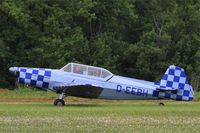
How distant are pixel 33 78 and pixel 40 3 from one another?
24267 millimetres

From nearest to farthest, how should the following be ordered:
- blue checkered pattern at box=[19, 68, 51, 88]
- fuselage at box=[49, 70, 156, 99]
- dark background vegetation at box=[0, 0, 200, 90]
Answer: blue checkered pattern at box=[19, 68, 51, 88] < fuselage at box=[49, 70, 156, 99] < dark background vegetation at box=[0, 0, 200, 90]

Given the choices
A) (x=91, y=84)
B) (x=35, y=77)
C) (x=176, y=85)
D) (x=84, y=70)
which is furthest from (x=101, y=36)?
(x=35, y=77)

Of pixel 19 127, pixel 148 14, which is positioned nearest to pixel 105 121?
pixel 19 127

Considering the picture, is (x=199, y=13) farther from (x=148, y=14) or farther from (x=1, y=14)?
(x=1, y=14)

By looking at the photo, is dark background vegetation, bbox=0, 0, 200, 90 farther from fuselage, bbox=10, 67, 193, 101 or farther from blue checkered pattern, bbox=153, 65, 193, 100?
blue checkered pattern, bbox=153, 65, 193, 100

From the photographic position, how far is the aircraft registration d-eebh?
96.3ft

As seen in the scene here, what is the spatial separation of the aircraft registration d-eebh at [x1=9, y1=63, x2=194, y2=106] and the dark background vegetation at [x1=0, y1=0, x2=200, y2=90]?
1895cm

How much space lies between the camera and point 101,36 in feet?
179

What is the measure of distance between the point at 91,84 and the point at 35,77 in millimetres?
2965

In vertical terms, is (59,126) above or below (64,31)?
below

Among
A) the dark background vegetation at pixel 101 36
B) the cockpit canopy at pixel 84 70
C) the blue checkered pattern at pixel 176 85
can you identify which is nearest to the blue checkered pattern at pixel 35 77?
the cockpit canopy at pixel 84 70

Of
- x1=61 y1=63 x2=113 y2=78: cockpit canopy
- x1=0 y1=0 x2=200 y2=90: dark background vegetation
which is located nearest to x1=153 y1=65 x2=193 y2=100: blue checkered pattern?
x1=61 y1=63 x2=113 y2=78: cockpit canopy

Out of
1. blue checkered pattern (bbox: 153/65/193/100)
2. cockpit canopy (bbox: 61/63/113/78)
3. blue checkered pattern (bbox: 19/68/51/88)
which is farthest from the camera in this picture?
blue checkered pattern (bbox: 153/65/193/100)

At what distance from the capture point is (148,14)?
6041cm
